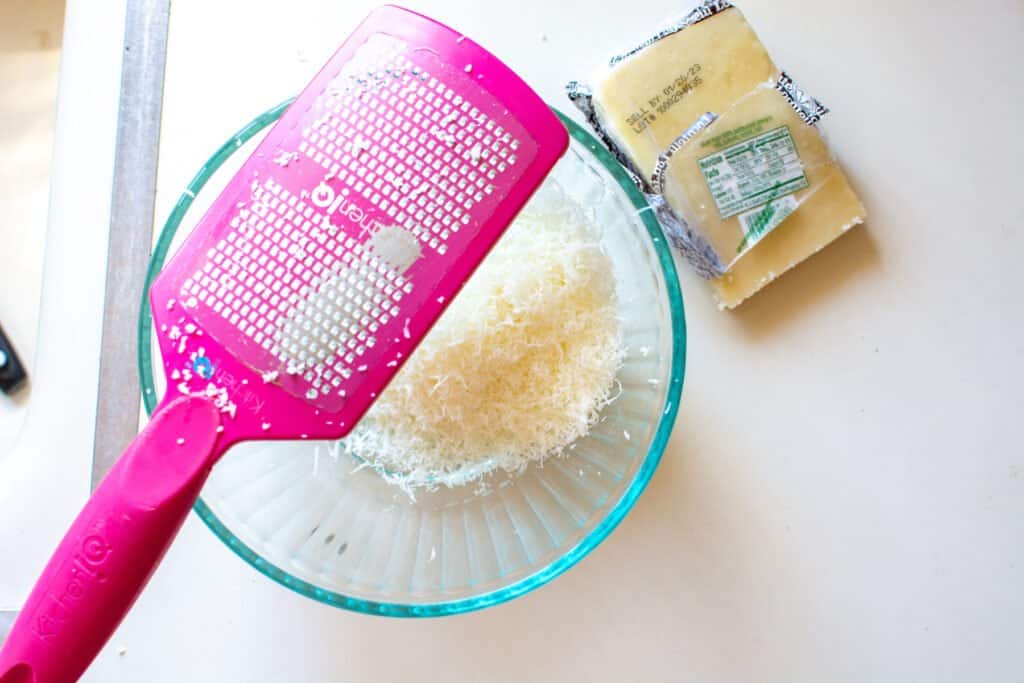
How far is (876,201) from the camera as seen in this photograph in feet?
2.50

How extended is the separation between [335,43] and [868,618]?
0.74 metres

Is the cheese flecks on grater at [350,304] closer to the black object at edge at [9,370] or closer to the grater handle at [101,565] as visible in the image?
the grater handle at [101,565]

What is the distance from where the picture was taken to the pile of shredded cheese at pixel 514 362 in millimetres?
604

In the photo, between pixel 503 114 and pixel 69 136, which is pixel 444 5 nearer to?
pixel 503 114

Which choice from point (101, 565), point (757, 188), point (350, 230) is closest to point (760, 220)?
point (757, 188)

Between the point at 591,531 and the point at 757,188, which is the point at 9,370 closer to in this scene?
the point at 591,531

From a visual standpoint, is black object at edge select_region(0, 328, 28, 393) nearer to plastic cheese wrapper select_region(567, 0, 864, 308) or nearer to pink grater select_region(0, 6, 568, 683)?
pink grater select_region(0, 6, 568, 683)

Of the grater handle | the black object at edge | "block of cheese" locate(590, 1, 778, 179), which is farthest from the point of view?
the black object at edge

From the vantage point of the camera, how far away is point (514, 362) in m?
0.61

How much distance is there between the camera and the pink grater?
1.73 ft

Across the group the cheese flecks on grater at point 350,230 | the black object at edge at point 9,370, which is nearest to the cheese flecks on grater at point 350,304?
the cheese flecks on grater at point 350,230

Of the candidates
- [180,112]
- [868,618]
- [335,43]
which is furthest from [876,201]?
[180,112]

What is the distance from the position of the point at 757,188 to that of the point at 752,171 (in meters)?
0.02

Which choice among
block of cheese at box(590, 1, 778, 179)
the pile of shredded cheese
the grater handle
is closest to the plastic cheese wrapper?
block of cheese at box(590, 1, 778, 179)
